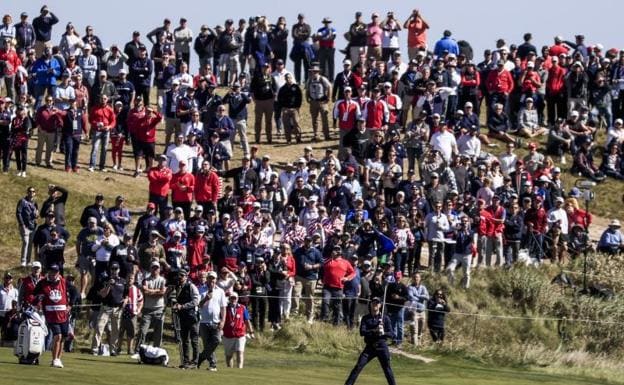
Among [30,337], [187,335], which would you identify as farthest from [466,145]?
[30,337]

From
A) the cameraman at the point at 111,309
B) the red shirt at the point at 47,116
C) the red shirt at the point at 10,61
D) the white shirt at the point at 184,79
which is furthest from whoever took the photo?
the red shirt at the point at 10,61

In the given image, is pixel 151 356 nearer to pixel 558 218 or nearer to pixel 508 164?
pixel 558 218

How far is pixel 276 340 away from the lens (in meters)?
38.8

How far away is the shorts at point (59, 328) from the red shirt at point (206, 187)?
32.4 ft

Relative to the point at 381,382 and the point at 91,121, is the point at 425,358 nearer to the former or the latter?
the point at 381,382

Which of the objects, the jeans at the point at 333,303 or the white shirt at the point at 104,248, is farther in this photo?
the jeans at the point at 333,303

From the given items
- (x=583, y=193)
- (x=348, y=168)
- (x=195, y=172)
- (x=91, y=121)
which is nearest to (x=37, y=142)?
(x=91, y=121)

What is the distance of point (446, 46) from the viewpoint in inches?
2096

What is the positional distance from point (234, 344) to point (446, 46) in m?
20.4

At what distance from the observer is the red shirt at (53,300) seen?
106ft

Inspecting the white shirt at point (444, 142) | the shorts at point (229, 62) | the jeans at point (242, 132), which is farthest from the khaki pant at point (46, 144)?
the white shirt at point (444, 142)

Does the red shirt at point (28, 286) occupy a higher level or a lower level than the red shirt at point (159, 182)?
lower

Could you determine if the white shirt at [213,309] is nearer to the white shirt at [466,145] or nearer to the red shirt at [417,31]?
the white shirt at [466,145]

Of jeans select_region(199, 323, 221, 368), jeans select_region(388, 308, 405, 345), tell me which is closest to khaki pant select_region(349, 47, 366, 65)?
jeans select_region(388, 308, 405, 345)
